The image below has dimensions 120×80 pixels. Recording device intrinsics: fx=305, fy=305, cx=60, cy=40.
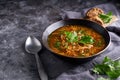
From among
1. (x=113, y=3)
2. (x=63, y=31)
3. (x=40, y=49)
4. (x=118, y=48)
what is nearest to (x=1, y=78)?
(x=40, y=49)

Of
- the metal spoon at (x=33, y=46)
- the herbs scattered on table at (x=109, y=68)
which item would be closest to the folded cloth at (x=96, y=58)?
the herbs scattered on table at (x=109, y=68)

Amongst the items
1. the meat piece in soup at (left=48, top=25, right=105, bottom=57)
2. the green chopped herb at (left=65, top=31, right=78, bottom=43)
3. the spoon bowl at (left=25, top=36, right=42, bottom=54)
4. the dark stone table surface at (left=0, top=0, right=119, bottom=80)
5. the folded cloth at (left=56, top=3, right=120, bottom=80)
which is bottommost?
the dark stone table surface at (left=0, top=0, right=119, bottom=80)

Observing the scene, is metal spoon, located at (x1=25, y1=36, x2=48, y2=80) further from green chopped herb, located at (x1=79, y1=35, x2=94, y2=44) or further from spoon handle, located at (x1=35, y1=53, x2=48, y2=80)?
green chopped herb, located at (x1=79, y1=35, x2=94, y2=44)

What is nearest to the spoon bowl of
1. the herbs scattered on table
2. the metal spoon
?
the metal spoon

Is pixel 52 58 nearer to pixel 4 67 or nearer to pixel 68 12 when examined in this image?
pixel 4 67

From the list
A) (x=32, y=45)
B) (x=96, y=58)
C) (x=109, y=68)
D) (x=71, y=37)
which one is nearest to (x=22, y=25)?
(x=32, y=45)

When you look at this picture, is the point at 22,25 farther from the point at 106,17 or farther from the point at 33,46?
the point at 106,17

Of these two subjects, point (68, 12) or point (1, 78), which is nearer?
point (1, 78)
